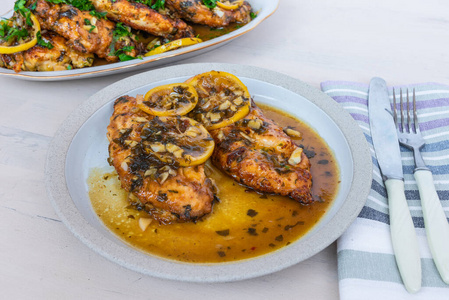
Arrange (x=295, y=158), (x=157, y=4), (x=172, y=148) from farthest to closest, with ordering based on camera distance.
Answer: (x=157, y=4) < (x=295, y=158) < (x=172, y=148)

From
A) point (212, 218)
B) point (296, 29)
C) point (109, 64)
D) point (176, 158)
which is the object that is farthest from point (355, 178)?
point (296, 29)

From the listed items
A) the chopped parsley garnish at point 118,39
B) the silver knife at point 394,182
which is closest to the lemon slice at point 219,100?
the chopped parsley garnish at point 118,39

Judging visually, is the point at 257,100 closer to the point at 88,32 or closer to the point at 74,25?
the point at 88,32

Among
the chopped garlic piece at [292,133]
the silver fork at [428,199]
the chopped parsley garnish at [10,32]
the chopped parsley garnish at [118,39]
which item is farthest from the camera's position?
the chopped parsley garnish at [118,39]

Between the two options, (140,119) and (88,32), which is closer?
(140,119)

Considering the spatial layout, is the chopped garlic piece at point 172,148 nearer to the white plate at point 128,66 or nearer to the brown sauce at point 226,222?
the brown sauce at point 226,222

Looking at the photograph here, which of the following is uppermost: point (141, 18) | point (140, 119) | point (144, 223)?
point (141, 18)

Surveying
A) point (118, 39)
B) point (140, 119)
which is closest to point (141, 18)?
point (118, 39)
